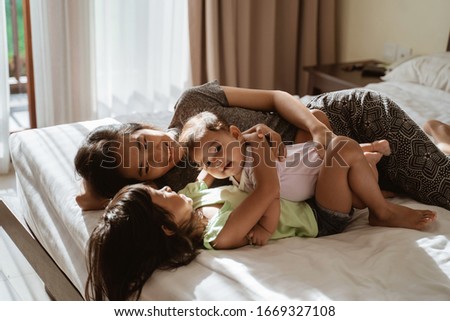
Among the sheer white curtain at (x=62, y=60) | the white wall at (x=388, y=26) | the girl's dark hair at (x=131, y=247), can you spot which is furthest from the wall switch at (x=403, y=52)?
the girl's dark hair at (x=131, y=247)

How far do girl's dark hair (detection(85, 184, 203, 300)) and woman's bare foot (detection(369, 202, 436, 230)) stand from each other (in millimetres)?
521

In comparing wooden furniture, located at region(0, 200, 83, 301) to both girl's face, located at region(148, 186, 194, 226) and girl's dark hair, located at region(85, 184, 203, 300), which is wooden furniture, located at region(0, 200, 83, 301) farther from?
girl's face, located at region(148, 186, 194, 226)

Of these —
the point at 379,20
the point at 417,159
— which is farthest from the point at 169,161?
the point at 379,20

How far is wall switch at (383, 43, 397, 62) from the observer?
358cm

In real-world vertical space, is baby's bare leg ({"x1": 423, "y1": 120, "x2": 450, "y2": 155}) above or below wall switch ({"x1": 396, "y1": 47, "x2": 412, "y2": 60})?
below

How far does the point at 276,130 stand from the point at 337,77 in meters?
1.51

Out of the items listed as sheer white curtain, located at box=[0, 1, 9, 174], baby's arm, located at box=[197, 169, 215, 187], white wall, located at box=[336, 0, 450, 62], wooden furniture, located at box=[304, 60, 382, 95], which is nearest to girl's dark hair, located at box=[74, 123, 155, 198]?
baby's arm, located at box=[197, 169, 215, 187]

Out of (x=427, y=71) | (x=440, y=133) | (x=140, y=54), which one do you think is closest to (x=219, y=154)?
(x=440, y=133)

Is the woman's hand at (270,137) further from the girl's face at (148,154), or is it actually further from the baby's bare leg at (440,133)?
the baby's bare leg at (440,133)

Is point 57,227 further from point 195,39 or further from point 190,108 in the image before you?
point 195,39

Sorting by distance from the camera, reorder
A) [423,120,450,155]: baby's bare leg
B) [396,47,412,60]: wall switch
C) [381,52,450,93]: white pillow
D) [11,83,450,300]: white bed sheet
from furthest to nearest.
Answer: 1. [396,47,412,60]: wall switch
2. [381,52,450,93]: white pillow
3. [423,120,450,155]: baby's bare leg
4. [11,83,450,300]: white bed sheet

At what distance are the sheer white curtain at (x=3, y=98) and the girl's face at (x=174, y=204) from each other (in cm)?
188

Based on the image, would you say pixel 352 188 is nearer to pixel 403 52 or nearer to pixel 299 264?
pixel 299 264

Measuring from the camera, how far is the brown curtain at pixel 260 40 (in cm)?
356
